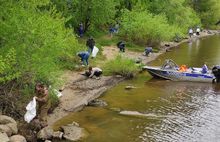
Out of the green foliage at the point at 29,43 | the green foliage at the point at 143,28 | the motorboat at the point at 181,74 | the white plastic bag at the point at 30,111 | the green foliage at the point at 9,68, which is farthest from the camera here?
the green foliage at the point at 143,28

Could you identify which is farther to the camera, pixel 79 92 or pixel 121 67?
pixel 121 67

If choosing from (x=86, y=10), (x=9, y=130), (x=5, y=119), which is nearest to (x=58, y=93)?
(x=5, y=119)

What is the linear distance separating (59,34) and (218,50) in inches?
1398

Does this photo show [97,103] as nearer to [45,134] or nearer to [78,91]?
[78,91]

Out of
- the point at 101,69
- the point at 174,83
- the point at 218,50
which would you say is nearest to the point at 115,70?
the point at 101,69

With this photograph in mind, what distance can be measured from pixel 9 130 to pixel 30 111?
153 centimetres

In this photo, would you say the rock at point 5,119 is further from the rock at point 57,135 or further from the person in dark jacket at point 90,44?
the person in dark jacket at point 90,44

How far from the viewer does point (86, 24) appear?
47156 mm

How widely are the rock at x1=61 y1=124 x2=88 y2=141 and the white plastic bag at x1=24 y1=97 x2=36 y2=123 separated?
1.95m

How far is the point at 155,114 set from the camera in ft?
82.2

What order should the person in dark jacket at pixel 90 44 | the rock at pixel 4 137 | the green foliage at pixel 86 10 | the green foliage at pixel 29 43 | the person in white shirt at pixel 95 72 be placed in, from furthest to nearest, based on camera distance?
the green foliage at pixel 86 10, the person in dark jacket at pixel 90 44, the person in white shirt at pixel 95 72, the green foliage at pixel 29 43, the rock at pixel 4 137

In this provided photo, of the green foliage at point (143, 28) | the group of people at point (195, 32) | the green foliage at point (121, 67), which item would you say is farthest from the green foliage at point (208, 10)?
the green foliage at point (121, 67)

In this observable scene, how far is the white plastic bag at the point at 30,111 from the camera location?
1923cm

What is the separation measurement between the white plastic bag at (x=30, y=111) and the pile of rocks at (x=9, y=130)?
2.06 ft
